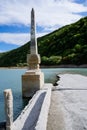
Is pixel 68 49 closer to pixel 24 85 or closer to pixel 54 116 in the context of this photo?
pixel 24 85

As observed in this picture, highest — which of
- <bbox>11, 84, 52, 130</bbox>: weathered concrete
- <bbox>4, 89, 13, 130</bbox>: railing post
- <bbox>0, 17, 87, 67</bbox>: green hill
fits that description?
<bbox>0, 17, 87, 67</bbox>: green hill

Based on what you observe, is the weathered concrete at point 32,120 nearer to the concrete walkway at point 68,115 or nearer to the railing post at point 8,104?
the concrete walkway at point 68,115

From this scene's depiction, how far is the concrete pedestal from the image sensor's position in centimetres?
1730

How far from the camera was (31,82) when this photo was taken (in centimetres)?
1747

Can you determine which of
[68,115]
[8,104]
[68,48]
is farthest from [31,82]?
[68,48]

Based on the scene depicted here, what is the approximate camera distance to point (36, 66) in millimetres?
17984

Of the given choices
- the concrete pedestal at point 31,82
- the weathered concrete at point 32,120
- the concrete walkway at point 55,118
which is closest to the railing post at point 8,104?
the weathered concrete at point 32,120

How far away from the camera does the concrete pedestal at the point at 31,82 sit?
1730 cm

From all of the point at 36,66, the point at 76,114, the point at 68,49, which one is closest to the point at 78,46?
the point at 68,49

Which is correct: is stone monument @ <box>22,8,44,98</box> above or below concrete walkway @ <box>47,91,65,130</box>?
above

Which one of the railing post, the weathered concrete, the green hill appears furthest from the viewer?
the green hill

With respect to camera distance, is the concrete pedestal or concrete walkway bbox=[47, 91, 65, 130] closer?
concrete walkway bbox=[47, 91, 65, 130]

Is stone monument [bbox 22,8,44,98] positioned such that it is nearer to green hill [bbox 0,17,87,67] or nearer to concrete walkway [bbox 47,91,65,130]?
concrete walkway [bbox 47,91,65,130]

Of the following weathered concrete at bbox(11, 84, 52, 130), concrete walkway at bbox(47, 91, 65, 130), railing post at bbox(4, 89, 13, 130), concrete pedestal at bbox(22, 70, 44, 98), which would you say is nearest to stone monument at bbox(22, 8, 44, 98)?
concrete pedestal at bbox(22, 70, 44, 98)
